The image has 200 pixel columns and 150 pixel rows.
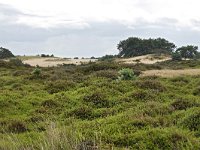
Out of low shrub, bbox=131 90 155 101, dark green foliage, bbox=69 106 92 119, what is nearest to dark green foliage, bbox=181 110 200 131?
dark green foliage, bbox=69 106 92 119

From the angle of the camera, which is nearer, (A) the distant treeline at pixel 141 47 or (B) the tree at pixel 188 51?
(B) the tree at pixel 188 51

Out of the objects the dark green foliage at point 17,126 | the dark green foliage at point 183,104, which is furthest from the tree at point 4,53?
the dark green foliage at point 17,126

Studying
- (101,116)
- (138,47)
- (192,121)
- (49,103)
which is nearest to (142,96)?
(101,116)

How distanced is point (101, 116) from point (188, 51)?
196ft

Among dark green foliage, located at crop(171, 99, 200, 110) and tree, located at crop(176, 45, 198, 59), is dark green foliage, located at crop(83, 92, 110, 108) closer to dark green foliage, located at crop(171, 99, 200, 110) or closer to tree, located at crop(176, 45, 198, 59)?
dark green foliage, located at crop(171, 99, 200, 110)

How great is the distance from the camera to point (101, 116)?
1541 centimetres

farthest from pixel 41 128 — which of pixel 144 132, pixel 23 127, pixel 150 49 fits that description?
pixel 150 49

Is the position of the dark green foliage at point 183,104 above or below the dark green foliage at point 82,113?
above

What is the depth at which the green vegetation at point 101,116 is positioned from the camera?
29.6 feet

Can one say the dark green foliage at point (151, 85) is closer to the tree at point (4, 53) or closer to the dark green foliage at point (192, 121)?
the dark green foliage at point (192, 121)

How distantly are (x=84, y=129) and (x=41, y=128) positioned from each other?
4.44 feet

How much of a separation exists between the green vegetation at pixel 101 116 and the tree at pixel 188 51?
153 feet

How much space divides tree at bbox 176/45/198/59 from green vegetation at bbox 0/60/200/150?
1831 inches

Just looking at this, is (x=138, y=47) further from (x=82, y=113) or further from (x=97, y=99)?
(x=82, y=113)
